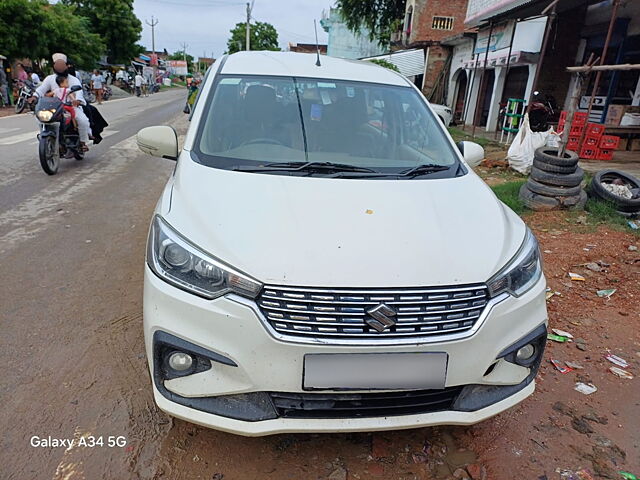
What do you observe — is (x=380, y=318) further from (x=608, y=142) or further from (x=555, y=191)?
(x=608, y=142)

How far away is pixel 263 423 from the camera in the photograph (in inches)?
70.7

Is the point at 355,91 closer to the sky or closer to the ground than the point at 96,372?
closer to the sky

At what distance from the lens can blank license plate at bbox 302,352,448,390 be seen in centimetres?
175

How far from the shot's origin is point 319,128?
2934 mm

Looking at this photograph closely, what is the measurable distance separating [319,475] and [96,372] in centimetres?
140

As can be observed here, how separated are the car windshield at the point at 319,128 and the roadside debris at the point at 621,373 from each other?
162cm

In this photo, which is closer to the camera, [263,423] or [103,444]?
[263,423]

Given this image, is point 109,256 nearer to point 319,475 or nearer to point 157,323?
point 157,323

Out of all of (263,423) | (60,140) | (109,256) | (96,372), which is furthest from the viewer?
(60,140)

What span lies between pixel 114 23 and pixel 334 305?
150 feet

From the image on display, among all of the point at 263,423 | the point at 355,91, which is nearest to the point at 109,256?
the point at 355,91

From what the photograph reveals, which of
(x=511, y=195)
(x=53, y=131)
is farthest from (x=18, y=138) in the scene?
(x=511, y=195)

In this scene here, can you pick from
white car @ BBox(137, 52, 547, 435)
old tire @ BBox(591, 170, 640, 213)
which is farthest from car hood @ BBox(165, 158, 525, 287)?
old tire @ BBox(591, 170, 640, 213)

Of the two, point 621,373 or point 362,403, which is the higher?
point 362,403
